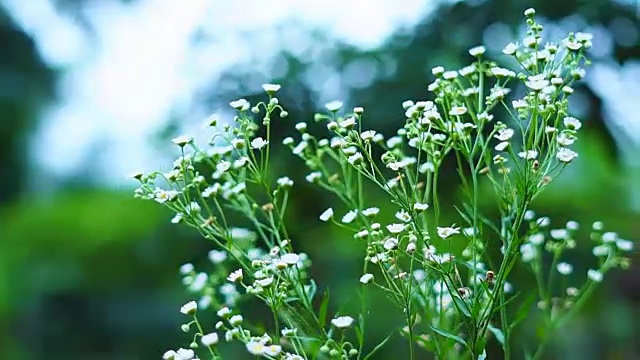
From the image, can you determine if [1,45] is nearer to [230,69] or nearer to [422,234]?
[230,69]

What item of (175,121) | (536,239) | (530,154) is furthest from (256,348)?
(175,121)

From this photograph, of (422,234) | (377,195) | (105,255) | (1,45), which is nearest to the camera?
(422,234)

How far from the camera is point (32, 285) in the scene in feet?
5.96

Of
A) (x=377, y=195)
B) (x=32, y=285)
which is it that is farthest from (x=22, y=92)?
(x=377, y=195)

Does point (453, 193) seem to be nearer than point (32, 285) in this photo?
Yes

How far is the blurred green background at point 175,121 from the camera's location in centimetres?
110

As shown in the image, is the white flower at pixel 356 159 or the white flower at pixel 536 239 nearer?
the white flower at pixel 356 159

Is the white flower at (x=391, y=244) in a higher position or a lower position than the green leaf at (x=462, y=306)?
higher

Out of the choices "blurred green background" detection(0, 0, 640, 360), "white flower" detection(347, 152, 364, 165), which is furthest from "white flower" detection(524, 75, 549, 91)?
"blurred green background" detection(0, 0, 640, 360)

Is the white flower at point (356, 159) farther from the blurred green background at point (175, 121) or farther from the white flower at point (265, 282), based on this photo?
the blurred green background at point (175, 121)

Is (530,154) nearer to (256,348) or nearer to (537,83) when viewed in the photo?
(537,83)

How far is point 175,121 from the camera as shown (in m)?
1.29

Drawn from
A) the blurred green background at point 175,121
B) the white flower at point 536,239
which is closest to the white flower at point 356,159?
the white flower at point 536,239

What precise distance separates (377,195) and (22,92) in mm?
1191
